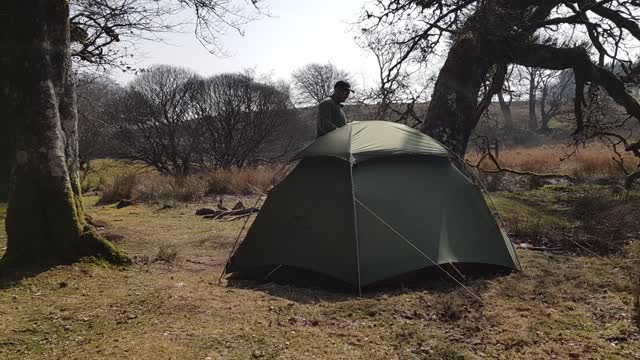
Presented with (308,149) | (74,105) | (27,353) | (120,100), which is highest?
(120,100)

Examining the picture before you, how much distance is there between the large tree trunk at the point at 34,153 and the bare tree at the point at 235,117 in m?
14.5

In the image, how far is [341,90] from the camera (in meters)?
5.60

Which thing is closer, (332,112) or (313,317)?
(313,317)

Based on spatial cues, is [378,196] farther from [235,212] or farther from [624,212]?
[235,212]

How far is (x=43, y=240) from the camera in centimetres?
464

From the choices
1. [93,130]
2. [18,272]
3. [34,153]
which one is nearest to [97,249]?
[18,272]

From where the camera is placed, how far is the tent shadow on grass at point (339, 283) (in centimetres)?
428

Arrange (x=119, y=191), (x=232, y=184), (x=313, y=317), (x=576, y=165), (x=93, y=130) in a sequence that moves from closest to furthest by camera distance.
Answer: (x=313, y=317) → (x=119, y=191) → (x=232, y=184) → (x=576, y=165) → (x=93, y=130)

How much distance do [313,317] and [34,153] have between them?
10.5ft

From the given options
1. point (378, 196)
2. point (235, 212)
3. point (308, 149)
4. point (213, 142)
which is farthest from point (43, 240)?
point (213, 142)

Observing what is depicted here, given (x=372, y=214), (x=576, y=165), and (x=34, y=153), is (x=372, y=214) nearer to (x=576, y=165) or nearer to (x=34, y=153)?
(x=34, y=153)

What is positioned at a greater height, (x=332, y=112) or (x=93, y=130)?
(x=93, y=130)

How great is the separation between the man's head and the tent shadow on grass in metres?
2.20

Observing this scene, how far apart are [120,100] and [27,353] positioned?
16842 mm
